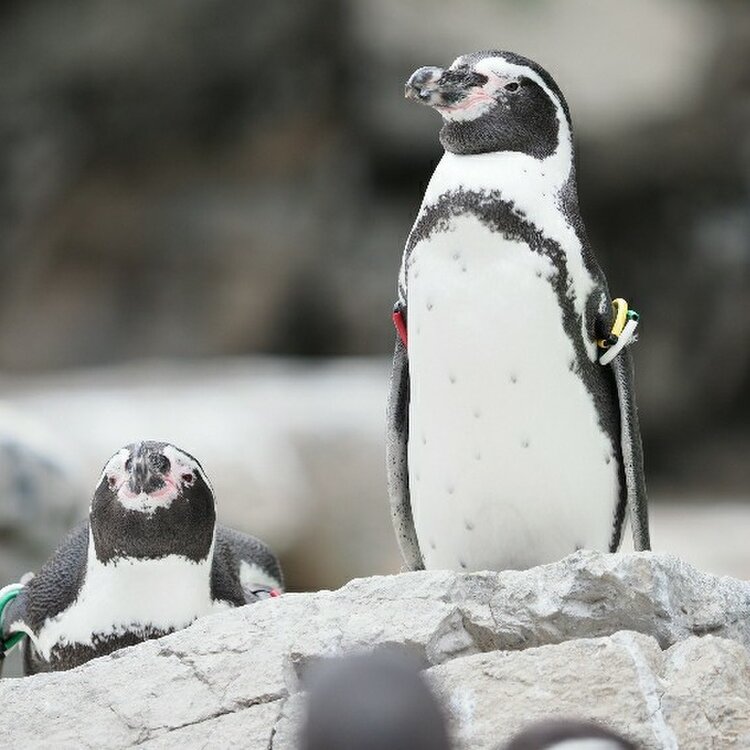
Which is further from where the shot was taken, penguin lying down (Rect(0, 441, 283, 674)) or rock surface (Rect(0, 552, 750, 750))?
penguin lying down (Rect(0, 441, 283, 674))

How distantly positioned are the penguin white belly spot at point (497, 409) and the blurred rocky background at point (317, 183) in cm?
491

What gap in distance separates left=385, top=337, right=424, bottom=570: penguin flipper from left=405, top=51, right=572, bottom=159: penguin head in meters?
0.36

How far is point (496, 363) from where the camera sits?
2.08m

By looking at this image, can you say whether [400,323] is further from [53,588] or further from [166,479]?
[53,588]

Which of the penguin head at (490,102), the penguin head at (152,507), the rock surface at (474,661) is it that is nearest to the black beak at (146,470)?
the penguin head at (152,507)

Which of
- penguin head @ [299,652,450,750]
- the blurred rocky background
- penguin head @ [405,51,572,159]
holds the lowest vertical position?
the blurred rocky background

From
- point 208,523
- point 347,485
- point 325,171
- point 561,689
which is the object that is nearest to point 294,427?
point 347,485

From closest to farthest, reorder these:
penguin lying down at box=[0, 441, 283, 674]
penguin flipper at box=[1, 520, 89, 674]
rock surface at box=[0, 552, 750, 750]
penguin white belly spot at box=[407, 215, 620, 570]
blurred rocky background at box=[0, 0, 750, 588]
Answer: rock surface at box=[0, 552, 750, 750] → penguin white belly spot at box=[407, 215, 620, 570] → penguin lying down at box=[0, 441, 283, 674] → penguin flipper at box=[1, 520, 89, 674] → blurred rocky background at box=[0, 0, 750, 588]

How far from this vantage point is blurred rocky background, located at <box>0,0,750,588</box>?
7762 mm

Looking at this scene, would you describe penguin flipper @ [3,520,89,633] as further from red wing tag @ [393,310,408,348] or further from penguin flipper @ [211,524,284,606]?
red wing tag @ [393,310,408,348]

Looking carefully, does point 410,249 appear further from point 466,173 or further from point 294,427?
point 294,427

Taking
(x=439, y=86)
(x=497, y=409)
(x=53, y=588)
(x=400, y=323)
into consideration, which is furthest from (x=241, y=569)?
(x=439, y=86)

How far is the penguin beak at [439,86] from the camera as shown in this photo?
211cm

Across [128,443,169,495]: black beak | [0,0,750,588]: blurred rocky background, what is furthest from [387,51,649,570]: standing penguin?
[0,0,750,588]: blurred rocky background
